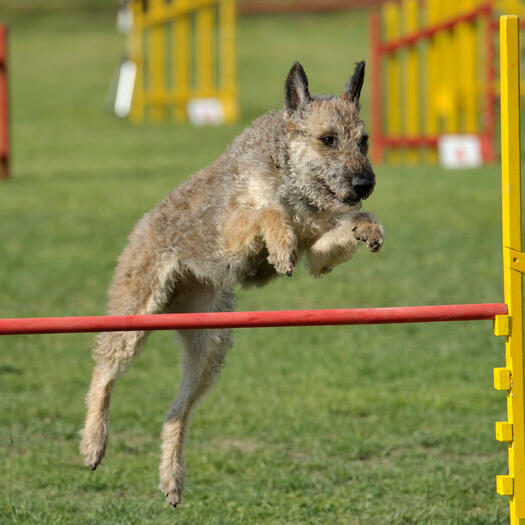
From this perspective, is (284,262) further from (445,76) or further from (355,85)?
(445,76)

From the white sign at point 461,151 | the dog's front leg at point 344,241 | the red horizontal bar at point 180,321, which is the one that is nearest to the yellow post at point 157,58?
the white sign at point 461,151

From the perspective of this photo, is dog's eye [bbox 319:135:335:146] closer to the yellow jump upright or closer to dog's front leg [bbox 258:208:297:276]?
dog's front leg [bbox 258:208:297:276]

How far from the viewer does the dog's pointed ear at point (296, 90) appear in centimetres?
463

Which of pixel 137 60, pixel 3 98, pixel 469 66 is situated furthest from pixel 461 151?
pixel 137 60

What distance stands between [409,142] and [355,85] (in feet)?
40.6

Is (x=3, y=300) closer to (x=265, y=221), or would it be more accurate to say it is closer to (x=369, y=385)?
(x=369, y=385)

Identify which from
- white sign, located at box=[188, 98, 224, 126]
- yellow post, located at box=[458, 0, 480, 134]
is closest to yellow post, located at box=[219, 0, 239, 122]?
white sign, located at box=[188, 98, 224, 126]

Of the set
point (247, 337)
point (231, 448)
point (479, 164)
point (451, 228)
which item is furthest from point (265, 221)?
point (479, 164)

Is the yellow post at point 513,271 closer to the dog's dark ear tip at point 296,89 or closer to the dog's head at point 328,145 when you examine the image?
the dog's head at point 328,145

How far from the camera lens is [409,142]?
55.2 feet

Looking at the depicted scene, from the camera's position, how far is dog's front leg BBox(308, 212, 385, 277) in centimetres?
442

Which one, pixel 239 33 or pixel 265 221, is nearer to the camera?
pixel 265 221

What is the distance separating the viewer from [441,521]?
537 cm

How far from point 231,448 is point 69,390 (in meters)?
1.64
